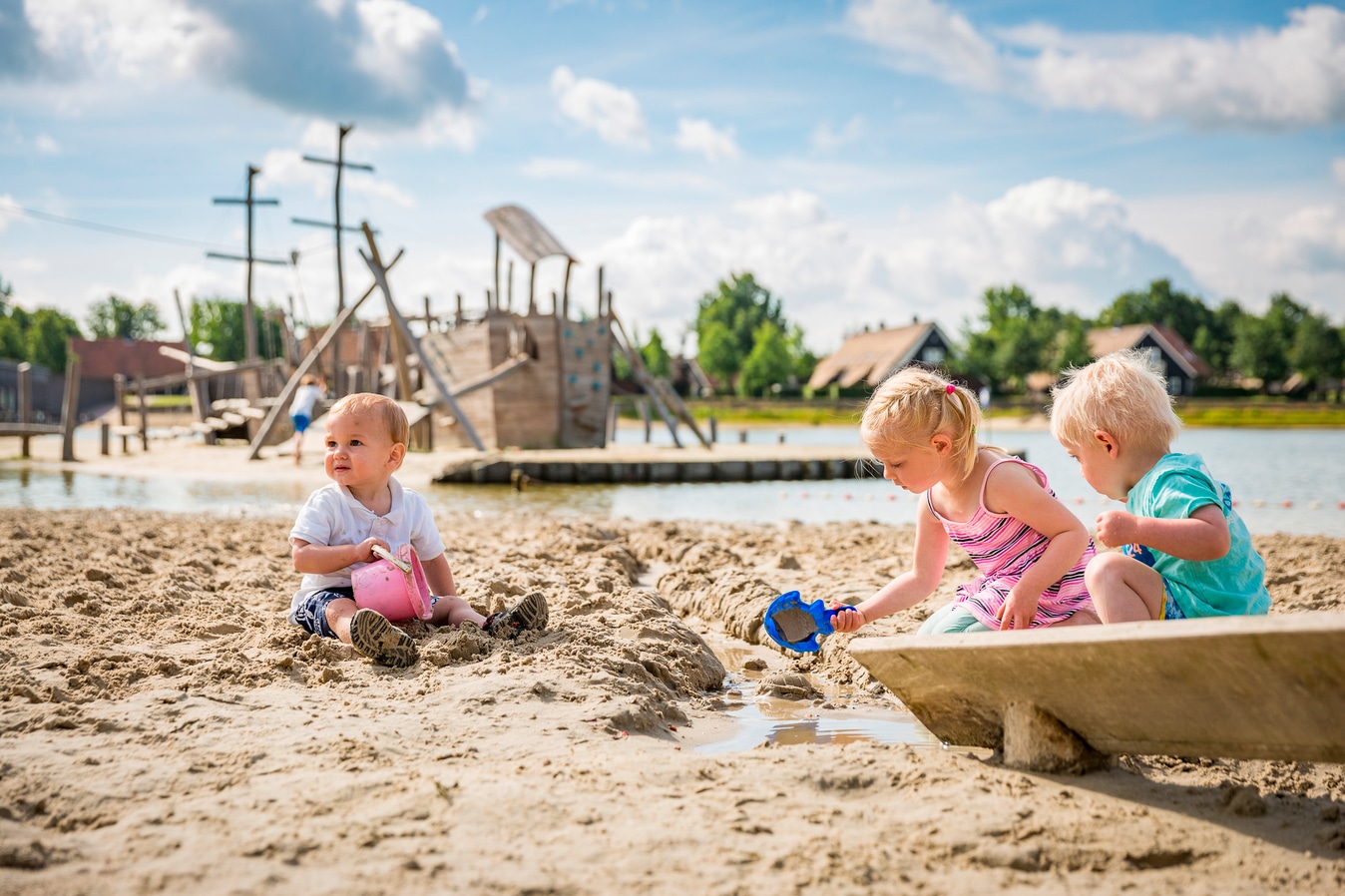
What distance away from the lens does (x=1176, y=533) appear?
2.67 meters

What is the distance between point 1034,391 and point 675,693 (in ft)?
205

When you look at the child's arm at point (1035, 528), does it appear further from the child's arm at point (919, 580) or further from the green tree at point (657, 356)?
the green tree at point (657, 356)

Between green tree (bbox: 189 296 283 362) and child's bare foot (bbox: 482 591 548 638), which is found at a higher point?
green tree (bbox: 189 296 283 362)

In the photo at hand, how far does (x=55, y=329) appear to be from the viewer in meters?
72.2

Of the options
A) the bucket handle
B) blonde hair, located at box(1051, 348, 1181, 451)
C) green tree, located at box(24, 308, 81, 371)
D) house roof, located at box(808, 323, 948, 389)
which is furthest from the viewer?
green tree, located at box(24, 308, 81, 371)

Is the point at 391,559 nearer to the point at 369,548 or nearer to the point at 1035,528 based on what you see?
the point at 369,548

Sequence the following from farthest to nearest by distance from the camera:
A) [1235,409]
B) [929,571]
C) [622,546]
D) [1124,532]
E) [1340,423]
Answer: [1235,409] < [1340,423] < [622,546] < [929,571] < [1124,532]

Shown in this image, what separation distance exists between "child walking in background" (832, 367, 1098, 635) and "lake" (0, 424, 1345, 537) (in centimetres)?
767

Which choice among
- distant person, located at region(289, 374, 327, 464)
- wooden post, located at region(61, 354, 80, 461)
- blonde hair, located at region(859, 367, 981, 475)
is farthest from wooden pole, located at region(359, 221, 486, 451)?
blonde hair, located at region(859, 367, 981, 475)

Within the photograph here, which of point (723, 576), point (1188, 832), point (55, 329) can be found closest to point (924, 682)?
point (1188, 832)

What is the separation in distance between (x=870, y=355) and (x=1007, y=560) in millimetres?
60612

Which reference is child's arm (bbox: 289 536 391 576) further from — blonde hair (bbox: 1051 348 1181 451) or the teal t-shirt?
the teal t-shirt

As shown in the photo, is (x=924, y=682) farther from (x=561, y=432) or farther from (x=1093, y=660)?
(x=561, y=432)

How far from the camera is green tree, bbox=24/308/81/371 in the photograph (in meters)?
70.5
